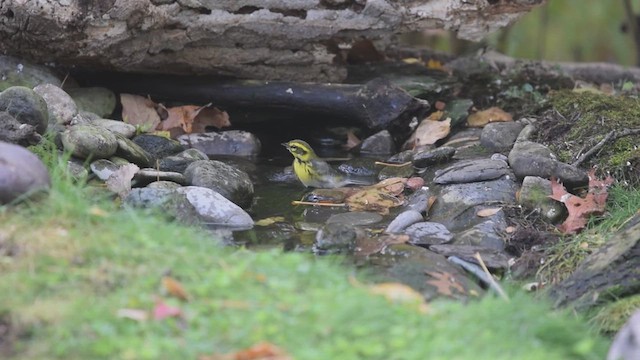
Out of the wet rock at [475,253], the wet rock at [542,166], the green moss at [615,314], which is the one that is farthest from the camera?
the wet rock at [542,166]

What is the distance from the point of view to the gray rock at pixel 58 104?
22.6 ft

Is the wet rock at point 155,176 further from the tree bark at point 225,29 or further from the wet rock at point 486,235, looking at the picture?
the wet rock at point 486,235

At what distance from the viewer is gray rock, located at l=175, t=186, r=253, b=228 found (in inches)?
231

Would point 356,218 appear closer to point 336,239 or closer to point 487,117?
point 336,239

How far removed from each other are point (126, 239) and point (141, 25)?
3329 millimetres

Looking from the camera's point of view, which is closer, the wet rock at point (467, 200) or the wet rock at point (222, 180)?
the wet rock at point (467, 200)

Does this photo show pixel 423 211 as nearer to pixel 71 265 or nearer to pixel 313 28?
pixel 313 28

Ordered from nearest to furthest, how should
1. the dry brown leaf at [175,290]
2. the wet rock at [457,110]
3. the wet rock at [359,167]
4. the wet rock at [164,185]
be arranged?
the dry brown leaf at [175,290] < the wet rock at [164,185] < the wet rock at [359,167] < the wet rock at [457,110]

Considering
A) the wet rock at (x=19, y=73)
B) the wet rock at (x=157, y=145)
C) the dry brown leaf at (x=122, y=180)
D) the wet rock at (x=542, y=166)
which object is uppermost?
the wet rock at (x=19, y=73)

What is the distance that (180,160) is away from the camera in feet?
22.9

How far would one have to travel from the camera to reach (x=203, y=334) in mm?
3771

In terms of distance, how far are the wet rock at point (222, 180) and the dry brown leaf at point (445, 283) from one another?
1.90m

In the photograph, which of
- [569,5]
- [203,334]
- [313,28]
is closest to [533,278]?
[203,334]

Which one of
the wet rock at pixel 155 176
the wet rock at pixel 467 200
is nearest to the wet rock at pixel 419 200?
the wet rock at pixel 467 200
